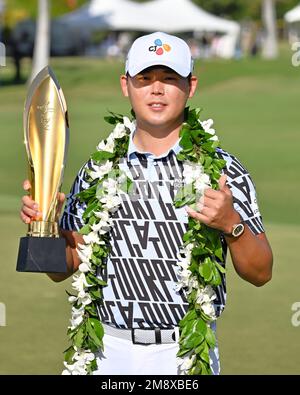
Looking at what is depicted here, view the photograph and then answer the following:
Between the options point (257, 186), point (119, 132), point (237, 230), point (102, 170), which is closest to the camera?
point (237, 230)

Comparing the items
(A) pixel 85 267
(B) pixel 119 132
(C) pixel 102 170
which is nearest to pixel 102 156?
(C) pixel 102 170

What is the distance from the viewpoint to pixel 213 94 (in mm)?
45250

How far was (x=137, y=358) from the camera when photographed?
519 centimetres

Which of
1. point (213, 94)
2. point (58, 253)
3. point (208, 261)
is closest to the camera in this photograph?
point (58, 253)

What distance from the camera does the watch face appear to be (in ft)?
16.3

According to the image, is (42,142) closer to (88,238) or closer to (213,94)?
(88,238)

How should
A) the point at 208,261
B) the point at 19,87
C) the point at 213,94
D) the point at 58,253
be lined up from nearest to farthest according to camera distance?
the point at 58,253 < the point at 208,261 < the point at 213,94 < the point at 19,87

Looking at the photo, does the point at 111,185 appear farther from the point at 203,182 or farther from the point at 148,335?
the point at 148,335

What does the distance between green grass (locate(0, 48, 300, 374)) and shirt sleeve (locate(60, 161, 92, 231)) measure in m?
3.54

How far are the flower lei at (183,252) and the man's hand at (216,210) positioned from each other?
21 cm

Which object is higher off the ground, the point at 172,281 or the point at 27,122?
the point at 27,122

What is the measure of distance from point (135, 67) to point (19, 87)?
143 feet

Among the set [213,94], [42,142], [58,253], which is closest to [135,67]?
[42,142]

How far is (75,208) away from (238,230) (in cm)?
92
